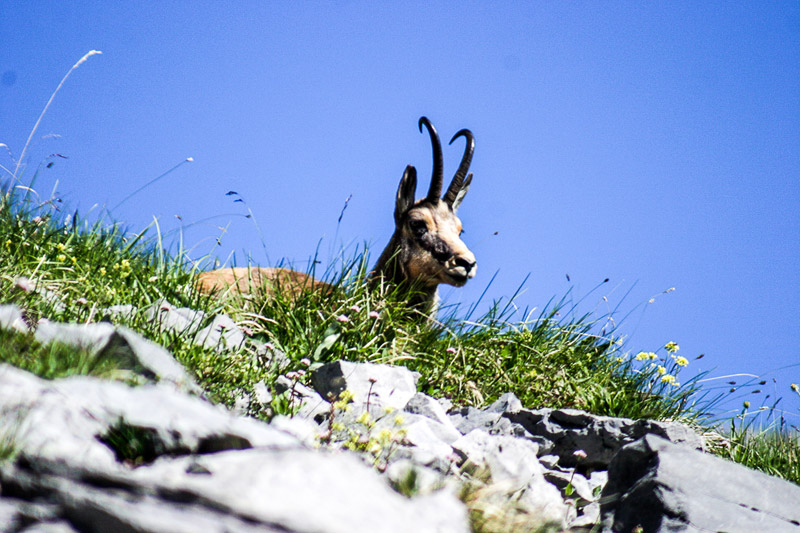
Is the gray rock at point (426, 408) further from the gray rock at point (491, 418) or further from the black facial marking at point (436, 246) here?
the black facial marking at point (436, 246)

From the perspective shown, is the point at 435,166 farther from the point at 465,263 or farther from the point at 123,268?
the point at 123,268

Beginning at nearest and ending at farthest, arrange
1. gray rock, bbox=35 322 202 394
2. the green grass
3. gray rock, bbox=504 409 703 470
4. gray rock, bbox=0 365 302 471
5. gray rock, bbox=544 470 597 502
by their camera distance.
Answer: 1. gray rock, bbox=0 365 302 471
2. the green grass
3. gray rock, bbox=35 322 202 394
4. gray rock, bbox=544 470 597 502
5. gray rock, bbox=504 409 703 470

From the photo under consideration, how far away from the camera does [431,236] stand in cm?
809

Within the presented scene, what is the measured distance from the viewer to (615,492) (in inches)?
162

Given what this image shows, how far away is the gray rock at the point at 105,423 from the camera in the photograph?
2.53 m

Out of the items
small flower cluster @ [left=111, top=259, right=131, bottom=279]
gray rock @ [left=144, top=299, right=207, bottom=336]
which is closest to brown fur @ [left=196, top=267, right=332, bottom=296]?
small flower cluster @ [left=111, top=259, right=131, bottom=279]

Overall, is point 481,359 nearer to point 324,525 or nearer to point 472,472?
point 472,472

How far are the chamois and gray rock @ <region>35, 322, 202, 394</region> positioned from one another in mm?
3616

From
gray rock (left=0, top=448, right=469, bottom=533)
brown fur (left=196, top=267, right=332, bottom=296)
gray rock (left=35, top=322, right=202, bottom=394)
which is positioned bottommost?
gray rock (left=0, top=448, right=469, bottom=533)

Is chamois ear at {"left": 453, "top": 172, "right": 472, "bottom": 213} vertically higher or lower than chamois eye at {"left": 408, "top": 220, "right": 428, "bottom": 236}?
higher

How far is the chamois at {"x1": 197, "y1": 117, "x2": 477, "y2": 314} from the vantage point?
7.80 m

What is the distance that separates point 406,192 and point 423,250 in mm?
846

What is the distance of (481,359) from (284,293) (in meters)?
1.91

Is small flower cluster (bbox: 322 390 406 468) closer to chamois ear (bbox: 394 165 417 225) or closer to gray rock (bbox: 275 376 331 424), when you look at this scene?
gray rock (bbox: 275 376 331 424)
